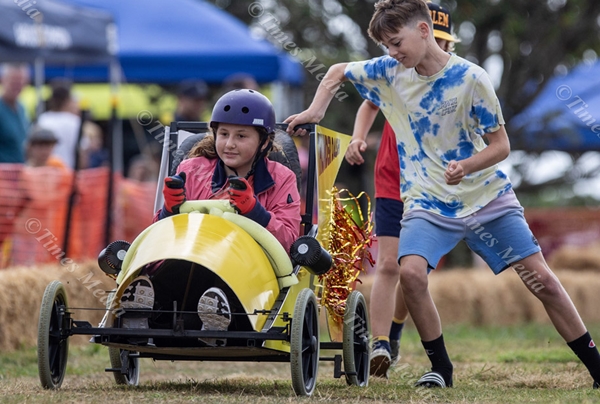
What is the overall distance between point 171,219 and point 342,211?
60.9 inches

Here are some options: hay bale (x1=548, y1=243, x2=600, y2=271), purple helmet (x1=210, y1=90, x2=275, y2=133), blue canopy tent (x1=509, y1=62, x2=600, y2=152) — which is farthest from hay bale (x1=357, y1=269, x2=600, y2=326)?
purple helmet (x1=210, y1=90, x2=275, y2=133)

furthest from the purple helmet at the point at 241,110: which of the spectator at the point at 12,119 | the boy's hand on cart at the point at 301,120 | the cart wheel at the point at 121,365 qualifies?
the spectator at the point at 12,119

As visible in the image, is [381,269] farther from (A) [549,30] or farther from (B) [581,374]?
(A) [549,30]

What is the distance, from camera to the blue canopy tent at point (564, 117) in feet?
59.2

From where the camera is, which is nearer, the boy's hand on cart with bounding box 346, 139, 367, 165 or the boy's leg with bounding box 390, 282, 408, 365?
the boy's hand on cart with bounding box 346, 139, 367, 165

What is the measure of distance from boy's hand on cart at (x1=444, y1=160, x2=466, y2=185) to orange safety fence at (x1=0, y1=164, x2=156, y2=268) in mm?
5506

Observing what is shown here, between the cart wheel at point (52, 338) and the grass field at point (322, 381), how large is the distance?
0.09 m

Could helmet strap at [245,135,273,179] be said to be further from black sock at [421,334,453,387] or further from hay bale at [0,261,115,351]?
hay bale at [0,261,115,351]

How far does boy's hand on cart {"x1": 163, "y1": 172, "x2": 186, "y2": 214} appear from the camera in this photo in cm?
565

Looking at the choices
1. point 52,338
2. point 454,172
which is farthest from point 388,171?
point 52,338

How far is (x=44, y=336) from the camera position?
212 inches

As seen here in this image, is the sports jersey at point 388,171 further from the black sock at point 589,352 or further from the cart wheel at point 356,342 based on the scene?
the black sock at point 589,352

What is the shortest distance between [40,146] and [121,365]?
5.40m

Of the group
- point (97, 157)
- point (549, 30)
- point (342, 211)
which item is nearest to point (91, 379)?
point (342, 211)
